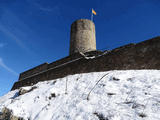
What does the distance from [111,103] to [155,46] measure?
154 inches

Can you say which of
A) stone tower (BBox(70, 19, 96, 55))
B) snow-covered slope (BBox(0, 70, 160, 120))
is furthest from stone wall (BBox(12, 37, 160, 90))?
stone tower (BBox(70, 19, 96, 55))

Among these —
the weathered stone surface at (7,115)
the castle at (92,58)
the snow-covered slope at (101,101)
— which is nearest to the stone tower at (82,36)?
the castle at (92,58)

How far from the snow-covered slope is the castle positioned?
1.67 m

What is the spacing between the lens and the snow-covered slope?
10.4 feet

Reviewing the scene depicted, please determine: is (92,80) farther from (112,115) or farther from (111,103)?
(112,115)

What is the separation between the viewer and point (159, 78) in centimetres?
417

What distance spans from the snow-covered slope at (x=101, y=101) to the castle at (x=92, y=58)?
5.49ft

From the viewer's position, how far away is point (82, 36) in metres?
14.3

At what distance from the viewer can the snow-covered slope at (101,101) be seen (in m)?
3.17

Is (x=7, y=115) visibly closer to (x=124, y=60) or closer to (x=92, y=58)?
(x=92, y=58)

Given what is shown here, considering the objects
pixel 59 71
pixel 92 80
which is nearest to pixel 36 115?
pixel 92 80

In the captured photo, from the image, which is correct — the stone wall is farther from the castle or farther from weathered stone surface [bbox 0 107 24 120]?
weathered stone surface [bbox 0 107 24 120]

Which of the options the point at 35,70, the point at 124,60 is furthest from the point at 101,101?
the point at 35,70

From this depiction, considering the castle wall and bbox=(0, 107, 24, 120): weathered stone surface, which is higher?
the castle wall
